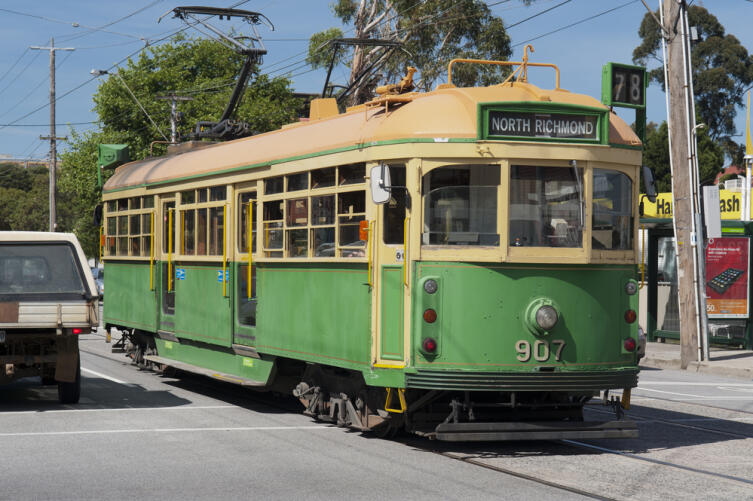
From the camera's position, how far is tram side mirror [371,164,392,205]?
Result: 9516mm

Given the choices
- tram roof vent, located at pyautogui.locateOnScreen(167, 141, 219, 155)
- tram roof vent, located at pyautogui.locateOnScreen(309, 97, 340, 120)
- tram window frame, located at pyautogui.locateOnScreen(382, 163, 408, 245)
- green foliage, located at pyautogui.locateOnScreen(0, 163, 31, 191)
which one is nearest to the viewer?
tram window frame, located at pyautogui.locateOnScreen(382, 163, 408, 245)

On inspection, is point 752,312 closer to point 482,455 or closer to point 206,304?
point 206,304

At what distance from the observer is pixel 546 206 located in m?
9.62

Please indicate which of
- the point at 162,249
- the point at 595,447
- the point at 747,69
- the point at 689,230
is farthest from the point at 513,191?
the point at 747,69

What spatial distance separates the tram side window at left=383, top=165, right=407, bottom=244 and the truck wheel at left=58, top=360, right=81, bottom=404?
190 inches

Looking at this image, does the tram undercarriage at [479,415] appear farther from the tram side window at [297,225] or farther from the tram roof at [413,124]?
the tram roof at [413,124]

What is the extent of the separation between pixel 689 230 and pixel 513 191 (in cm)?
1138

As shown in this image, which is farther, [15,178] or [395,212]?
[15,178]

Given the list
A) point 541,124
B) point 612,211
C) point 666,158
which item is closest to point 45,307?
point 541,124

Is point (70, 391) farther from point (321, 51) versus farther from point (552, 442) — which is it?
point (321, 51)

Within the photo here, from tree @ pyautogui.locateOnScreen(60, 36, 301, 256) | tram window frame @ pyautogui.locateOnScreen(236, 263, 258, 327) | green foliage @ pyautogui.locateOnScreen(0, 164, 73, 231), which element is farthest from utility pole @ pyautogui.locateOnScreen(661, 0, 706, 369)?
green foliage @ pyautogui.locateOnScreen(0, 164, 73, 231)

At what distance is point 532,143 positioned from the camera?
959cm

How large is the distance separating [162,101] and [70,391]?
3800 cm

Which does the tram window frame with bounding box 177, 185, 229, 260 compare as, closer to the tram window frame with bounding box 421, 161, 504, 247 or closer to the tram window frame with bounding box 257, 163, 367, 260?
the tram window frame with bounding box 257, 163, 367, 260
